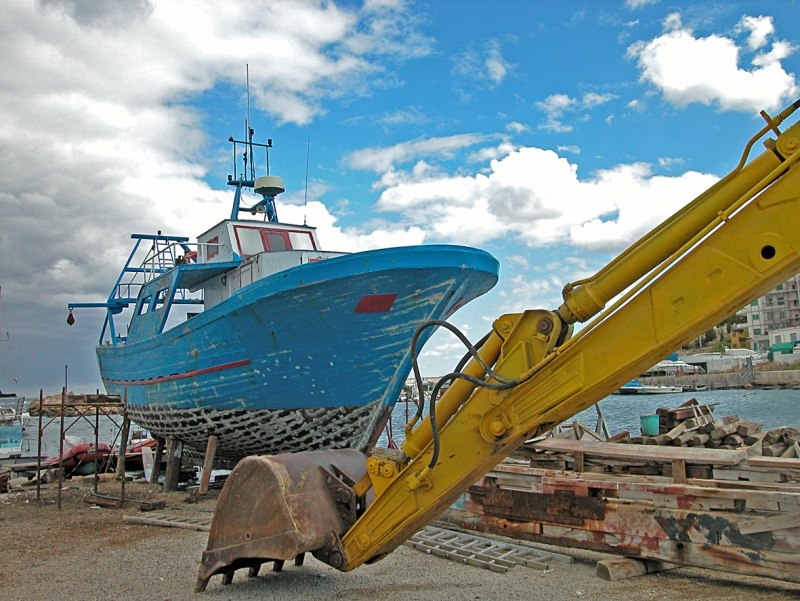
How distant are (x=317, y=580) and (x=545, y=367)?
3394 mm

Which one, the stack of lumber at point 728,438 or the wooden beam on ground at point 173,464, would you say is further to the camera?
the wooden beam on ground at point 173,464

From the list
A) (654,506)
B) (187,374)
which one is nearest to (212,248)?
(187,374)

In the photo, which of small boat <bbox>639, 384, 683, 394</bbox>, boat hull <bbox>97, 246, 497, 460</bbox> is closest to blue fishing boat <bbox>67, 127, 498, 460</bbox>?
boat hull <bbox>97, 246, 497, 460</bbox>

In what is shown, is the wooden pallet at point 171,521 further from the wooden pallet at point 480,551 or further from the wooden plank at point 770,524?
the wooden plank at point 770,524

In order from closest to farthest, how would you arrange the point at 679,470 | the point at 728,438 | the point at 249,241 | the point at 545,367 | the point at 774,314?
1. the point at 545,367
2. the point at 679,470
3. the point at 728,438
4. the point at 249,241
5. the point at 774,314

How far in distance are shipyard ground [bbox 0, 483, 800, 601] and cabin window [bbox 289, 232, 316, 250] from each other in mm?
7430

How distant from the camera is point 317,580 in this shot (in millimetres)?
5789

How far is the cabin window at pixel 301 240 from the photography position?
571 inches

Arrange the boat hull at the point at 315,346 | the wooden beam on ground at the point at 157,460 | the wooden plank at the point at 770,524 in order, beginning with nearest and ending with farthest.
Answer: the wooden plank at the point at 770,524 < the boat hull at the point at 315,346 < the wooden beam on ground at the point at 157,460

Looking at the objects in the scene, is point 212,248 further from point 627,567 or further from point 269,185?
point 627,567

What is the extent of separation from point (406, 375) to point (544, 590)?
6.03 meters

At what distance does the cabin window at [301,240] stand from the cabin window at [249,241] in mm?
690

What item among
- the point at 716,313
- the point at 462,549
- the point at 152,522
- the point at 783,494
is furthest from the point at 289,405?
the point at 716,313

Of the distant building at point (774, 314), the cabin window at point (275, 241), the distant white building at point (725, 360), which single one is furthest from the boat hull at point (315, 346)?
the distant building at point (774, 314)
